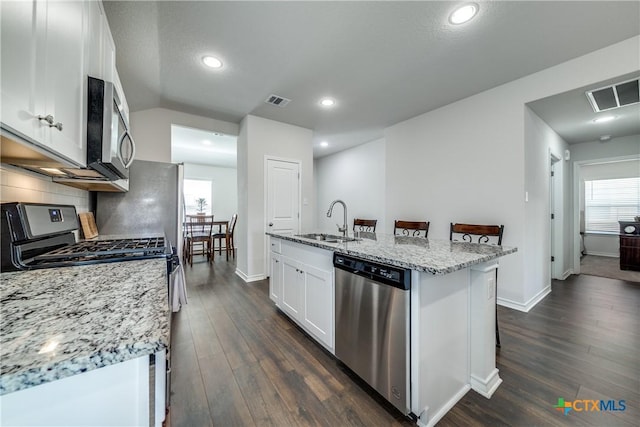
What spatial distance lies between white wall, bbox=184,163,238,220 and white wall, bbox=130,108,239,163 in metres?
3.89

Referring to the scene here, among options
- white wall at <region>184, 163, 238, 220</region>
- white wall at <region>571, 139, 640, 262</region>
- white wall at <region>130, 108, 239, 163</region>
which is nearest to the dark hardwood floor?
white wall at <region>130, 108, 239, 163</region>

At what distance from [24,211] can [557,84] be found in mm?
4285

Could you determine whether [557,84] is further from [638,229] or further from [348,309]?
[638,229]

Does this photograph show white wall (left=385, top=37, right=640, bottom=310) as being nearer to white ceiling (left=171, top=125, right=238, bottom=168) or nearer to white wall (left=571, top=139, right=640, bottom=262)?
white wall (left=571, top=139, right=640, bottom=262)

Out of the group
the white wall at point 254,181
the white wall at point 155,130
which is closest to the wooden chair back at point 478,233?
the white wall at point 254,181

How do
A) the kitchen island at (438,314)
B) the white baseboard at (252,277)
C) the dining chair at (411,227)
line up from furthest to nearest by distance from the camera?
the white baseboard at (252,277)
the dining chair at (411,227)
the kitchen island at (438,314)

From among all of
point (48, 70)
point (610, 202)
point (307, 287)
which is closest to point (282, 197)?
point (307, 287)

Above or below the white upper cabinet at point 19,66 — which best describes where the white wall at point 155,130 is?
above

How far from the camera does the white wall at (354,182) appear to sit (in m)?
5.27

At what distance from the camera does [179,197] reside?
294 cm

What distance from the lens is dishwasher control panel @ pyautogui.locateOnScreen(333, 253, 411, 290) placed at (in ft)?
4.10

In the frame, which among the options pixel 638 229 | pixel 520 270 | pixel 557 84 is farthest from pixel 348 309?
pixel 638 229

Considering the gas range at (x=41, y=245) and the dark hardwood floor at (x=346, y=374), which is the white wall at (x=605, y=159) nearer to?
the dark hardwood floor at (x=346, y=374)

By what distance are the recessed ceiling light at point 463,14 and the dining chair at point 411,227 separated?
7.65 ft
